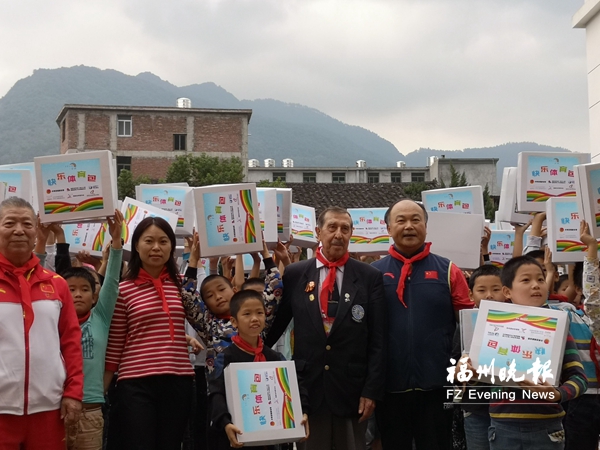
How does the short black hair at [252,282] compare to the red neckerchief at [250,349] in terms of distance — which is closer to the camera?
the red neckerchief at [250,349]

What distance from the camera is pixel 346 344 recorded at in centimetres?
532

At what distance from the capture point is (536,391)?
4.59 m

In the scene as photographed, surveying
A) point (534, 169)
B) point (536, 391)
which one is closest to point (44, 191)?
point (536, 391)

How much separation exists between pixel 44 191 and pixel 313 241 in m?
3.74

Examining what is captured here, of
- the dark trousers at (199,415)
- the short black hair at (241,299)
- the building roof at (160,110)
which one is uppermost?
the building roof at (160,110)

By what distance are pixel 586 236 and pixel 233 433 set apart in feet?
9.66

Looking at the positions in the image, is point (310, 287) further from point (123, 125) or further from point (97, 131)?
point (123, 125)

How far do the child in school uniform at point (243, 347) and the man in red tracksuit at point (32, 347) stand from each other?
3.01 feet

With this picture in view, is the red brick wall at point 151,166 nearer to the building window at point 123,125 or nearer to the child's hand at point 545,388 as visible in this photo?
the building window at point 123,125

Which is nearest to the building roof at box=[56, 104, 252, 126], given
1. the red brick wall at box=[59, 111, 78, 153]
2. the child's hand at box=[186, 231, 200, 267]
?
the red brick wall at box=[59, 111, 78, 153]

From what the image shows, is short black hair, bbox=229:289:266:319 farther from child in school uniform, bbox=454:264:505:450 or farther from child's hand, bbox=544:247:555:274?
child's hand, bbox=544:247:555:274

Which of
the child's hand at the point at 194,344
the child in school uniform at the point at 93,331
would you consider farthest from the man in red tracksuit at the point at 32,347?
the child's hand at the point at 194,344

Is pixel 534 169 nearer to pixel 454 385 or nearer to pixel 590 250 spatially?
pixel 590 250

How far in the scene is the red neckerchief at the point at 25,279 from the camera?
15.2ft
